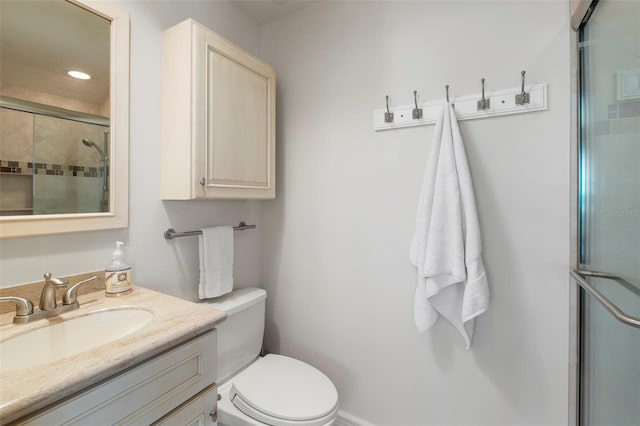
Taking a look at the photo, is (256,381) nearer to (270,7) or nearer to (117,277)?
(117,277)

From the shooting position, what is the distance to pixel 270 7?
5.44 feet

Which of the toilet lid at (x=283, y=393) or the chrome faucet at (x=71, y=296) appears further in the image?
the toilet lid at (x=283, y=393)

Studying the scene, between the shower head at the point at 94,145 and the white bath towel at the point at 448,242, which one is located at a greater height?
the shower head at the point at 94,145

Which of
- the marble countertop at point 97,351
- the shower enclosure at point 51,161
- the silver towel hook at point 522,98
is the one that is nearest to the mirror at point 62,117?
the shower enclosure at point 51,161

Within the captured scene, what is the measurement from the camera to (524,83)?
1.17 meters

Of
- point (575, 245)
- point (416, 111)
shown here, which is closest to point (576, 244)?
point (575, 245)

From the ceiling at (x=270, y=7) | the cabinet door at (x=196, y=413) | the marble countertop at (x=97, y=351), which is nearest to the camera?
the marble countertop at (x=97, y=351)

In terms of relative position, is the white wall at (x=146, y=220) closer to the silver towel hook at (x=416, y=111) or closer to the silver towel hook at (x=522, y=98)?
the silver towel hook at (x=416, y=111)

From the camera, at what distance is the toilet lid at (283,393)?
44.1 inches

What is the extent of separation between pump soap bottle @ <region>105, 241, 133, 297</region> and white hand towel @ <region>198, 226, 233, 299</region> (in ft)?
1.11

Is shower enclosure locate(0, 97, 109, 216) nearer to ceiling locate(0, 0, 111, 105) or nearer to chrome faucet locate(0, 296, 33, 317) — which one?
ceiling locate(0, 0, 111, 105)

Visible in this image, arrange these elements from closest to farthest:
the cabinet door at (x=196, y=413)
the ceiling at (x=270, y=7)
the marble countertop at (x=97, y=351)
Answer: the marble countertop at (x=97, y=351) → the cabinet door at (x=196, y=413) → the ceiling at (x=270, y=7)

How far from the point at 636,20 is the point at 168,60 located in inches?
61.3

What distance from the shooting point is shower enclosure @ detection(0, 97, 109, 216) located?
0.90 metres
